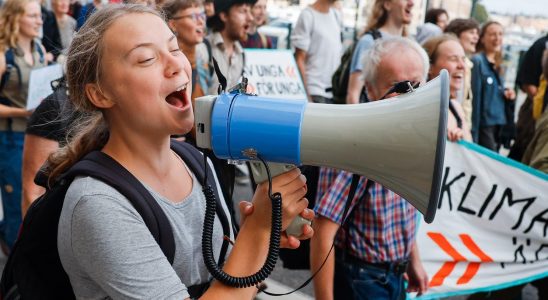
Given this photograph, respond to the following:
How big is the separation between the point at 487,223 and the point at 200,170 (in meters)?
1.97

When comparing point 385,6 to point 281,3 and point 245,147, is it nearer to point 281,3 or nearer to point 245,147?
point 245,147

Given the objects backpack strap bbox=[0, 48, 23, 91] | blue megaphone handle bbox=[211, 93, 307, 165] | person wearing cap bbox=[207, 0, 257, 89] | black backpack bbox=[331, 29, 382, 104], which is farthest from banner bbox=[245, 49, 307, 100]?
blue megaphone handle bbox=[211, 93, 307, 165]

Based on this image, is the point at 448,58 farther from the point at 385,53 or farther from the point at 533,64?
the point at 533,64

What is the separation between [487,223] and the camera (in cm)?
295

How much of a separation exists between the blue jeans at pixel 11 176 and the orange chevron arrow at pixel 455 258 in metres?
2.48

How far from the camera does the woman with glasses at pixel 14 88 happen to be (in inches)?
143

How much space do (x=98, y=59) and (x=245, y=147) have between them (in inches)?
15.3

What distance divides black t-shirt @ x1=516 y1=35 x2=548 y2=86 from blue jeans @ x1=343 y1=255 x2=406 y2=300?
15.9 ft

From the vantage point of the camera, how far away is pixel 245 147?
4.02ft

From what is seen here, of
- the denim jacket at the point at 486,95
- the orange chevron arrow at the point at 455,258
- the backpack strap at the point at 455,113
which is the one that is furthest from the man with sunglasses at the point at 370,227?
the denim jacket at the point at 486,95

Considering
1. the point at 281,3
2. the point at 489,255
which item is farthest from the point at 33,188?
the point at 281,3

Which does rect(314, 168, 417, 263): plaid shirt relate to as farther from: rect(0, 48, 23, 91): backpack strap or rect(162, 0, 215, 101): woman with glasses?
rect(0, 48, 23, 91): backpack strap

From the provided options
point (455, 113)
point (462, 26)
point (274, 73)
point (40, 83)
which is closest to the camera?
point (455, 113)

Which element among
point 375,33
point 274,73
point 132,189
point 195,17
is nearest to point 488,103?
point 375,33
